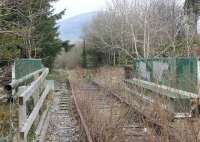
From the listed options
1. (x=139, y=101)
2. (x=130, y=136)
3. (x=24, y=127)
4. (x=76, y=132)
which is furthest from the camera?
(x=139, y=101)

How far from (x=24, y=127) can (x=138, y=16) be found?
3941cm

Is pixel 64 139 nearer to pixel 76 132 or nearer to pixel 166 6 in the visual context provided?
pixel 76 132

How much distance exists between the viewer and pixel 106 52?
210ft

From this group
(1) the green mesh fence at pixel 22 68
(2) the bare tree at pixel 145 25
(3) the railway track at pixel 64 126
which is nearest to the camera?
(3) the railway track at pixel 64 126

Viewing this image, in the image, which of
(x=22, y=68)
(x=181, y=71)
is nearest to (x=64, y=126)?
(x=22, y=68)

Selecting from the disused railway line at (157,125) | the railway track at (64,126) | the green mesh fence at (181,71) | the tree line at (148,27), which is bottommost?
the railway track at (64,126)

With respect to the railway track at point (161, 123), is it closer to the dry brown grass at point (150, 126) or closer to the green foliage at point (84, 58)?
the dry brown grass at point (150, 126)

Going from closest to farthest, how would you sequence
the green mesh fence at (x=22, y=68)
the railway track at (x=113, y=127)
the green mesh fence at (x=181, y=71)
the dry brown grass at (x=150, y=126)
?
the dry brown grass at (x=150, y=126)
the railway track at (x=113, y=127)
the green mesh fence at (x=181, y=71)
the green mesh fence at (x=22, y=68)

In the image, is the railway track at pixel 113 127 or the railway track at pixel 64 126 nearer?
the railway track at pixel 113 127

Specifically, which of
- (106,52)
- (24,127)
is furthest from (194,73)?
(106,52)

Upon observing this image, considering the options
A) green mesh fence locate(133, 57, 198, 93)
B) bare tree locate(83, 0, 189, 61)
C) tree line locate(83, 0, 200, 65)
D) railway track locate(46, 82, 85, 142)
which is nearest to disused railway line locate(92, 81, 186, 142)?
railway track locate(46, 82, 85, 142)

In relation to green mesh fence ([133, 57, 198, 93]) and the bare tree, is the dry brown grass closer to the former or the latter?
green mesh fence ([133, 57, 198, 93])

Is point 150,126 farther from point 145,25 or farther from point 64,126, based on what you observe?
point 145,25

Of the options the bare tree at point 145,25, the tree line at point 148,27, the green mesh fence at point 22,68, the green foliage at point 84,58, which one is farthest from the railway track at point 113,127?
the green foliage at point 84,58
